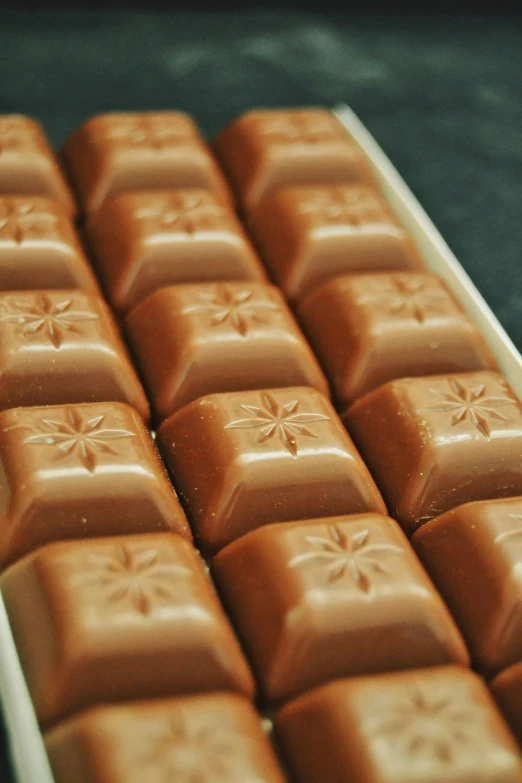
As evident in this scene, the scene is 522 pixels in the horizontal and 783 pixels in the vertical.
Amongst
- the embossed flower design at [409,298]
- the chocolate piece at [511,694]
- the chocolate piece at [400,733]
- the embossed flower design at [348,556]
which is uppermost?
the embossed flower design at [409,298]

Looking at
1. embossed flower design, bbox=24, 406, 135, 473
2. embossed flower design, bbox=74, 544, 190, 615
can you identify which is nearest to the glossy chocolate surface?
embossed flower design, bbox=24, 406, 135, 473

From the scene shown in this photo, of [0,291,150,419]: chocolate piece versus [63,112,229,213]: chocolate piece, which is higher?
[63,112,229,213]: chocolate piece

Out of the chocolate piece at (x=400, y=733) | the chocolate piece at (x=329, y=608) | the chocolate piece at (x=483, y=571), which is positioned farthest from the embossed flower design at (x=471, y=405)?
the chocolate piece at (x=400, y=733)

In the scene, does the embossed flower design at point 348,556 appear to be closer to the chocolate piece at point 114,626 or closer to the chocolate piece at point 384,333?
the chocolate piece at point 114,626

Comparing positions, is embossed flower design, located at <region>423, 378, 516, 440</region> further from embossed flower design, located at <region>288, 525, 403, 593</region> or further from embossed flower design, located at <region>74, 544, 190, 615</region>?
embossed flower design, located at <region>74, 544, 190, 615</region>

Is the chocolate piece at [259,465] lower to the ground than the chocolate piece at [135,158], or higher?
lower

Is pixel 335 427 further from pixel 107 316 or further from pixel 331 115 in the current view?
pixel 331 115

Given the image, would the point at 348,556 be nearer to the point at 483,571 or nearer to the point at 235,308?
the point at 483,571
